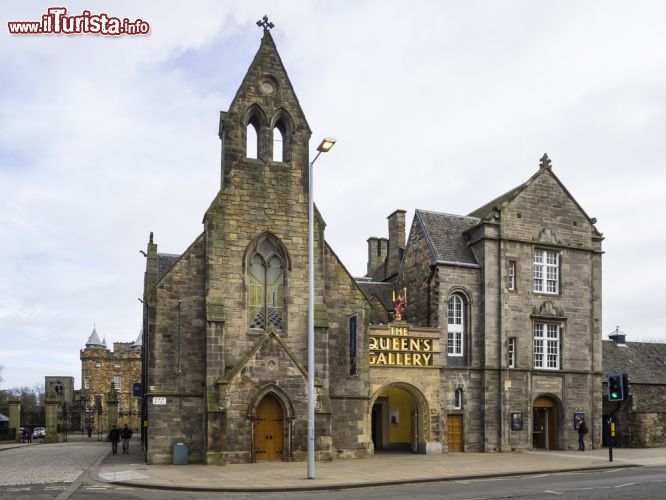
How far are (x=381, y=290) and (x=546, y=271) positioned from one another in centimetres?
863

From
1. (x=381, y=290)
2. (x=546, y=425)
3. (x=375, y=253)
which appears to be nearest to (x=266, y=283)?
(x=381, y=290)

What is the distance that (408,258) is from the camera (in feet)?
122

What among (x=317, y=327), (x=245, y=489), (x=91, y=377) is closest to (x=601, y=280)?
(x=317, y=327)

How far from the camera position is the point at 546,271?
35688mm

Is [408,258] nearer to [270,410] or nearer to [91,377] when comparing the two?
[270,410]

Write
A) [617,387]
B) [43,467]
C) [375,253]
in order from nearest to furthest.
Answer: [43,467] → [617,387] → [375,253]

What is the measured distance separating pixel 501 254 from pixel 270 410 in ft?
44.7

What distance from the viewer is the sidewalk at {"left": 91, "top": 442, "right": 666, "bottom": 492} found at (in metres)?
20.2

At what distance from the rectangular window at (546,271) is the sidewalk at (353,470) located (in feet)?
26.2

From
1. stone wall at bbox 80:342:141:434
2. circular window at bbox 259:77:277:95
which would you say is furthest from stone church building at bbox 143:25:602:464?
stone wall at bbox 80:342:141:434

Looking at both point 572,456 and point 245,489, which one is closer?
point 245,489

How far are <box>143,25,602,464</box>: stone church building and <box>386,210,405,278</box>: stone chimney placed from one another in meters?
1.47

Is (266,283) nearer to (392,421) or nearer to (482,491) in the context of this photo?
(392,421)

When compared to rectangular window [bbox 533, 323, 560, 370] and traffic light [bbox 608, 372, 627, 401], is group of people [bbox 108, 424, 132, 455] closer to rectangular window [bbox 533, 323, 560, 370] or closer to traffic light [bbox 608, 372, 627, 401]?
rectangular window [bbox 533, 323, 560, 370]
